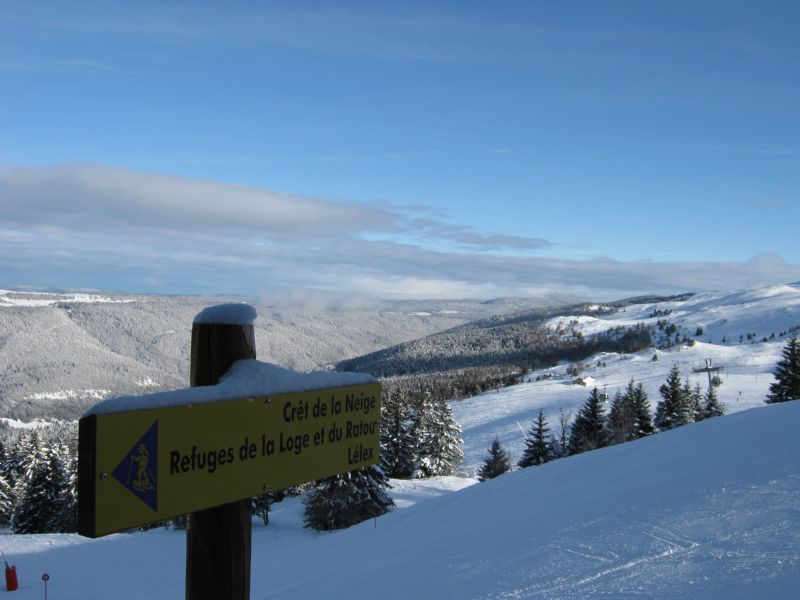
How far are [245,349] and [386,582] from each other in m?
5.82

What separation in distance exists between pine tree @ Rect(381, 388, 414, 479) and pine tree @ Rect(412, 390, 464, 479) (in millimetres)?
711

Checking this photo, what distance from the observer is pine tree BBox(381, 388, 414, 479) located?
40.1m

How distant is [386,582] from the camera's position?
7598mm

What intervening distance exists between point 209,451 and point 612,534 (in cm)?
583

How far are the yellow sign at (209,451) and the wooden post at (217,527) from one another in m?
0.19

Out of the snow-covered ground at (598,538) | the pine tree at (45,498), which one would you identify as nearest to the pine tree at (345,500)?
the snow-covered ground at (598,538)

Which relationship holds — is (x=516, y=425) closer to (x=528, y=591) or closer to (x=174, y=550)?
(x=174, y=550)

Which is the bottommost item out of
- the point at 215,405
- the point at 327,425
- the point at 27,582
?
the point at 27,582

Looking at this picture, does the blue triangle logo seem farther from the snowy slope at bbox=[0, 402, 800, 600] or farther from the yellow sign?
the snowy slope at bbox=[0, 402, 800, 600]

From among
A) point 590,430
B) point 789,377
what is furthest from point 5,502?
point 789,377

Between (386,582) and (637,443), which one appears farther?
(637,443)

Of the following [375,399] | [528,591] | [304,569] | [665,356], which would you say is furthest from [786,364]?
[665,356]

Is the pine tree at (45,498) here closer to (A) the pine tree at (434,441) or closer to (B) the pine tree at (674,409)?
(A) the pine tree at (434,441)

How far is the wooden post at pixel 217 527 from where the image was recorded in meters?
2.71
